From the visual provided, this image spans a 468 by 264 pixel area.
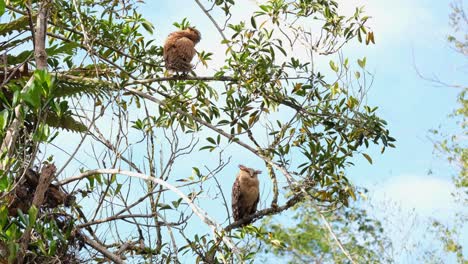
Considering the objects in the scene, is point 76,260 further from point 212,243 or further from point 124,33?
point 124,33

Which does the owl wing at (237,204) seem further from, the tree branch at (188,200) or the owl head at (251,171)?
the tree branch at (188,200)

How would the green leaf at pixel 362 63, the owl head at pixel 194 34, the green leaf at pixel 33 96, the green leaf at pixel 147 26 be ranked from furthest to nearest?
the owl head at pixel 194 34, the green leaf at pixel 147 26, the green leaf at pixel 362 63, the green leaf at pixel 33 96

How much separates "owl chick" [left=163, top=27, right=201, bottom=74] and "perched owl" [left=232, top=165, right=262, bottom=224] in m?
1.05

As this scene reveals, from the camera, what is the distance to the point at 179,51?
21.8 ft

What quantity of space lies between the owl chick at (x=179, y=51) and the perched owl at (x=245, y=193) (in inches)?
41.2

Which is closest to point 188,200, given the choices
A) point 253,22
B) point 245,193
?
point 253,22

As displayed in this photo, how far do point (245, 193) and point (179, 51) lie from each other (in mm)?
1264

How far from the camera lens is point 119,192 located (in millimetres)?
5820

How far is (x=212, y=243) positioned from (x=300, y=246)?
870cm

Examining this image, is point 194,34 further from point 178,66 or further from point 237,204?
point 237,204

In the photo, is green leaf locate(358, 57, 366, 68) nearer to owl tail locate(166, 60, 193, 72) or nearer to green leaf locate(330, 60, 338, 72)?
green leaf locate(330, 60, 338, 72)

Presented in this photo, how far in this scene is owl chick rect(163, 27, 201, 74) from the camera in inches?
261

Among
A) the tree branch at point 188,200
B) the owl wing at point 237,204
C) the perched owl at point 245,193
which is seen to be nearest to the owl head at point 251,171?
the perched owl at point 245,193

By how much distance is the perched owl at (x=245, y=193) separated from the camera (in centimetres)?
697
